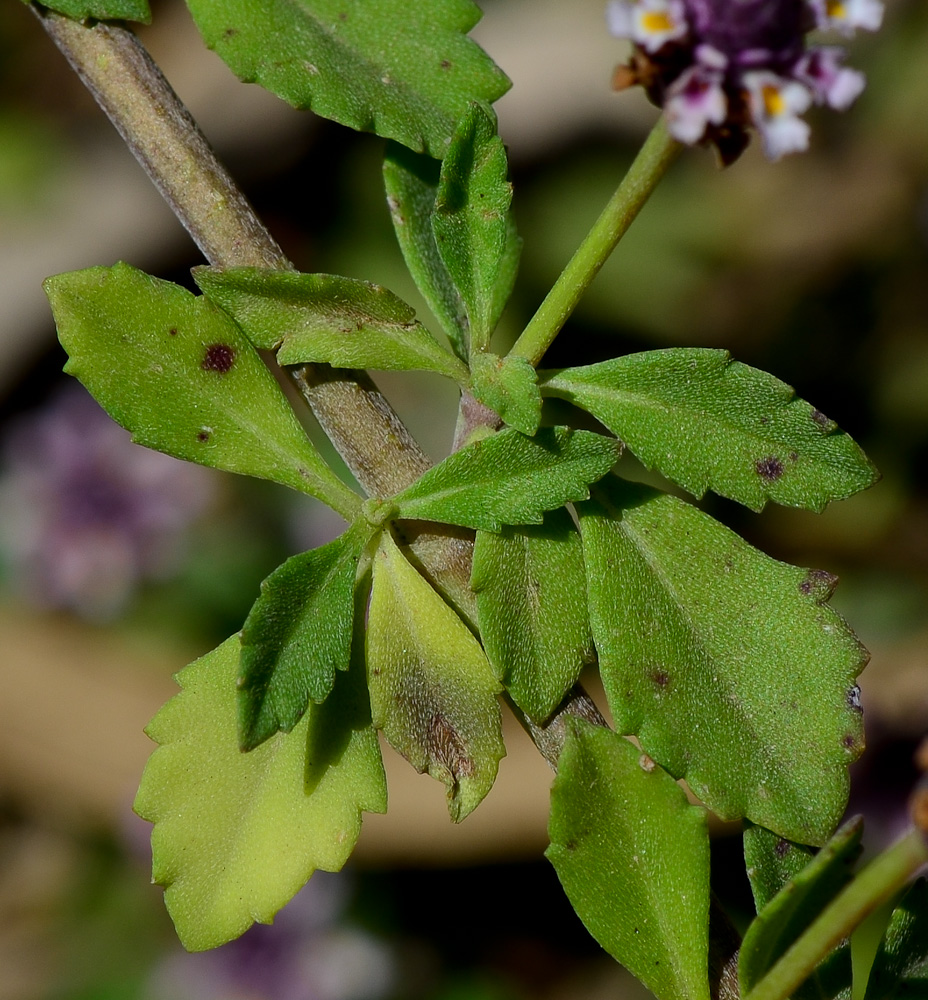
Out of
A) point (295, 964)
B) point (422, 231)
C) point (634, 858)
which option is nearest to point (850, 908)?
point (634, 858)

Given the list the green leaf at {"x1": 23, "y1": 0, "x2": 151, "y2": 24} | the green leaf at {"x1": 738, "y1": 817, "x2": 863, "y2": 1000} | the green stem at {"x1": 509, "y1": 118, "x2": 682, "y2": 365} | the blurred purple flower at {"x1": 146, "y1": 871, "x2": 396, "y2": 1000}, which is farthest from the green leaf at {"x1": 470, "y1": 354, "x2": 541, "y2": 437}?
the blurred purple flower at {"x1": 146, "y1": 871, "x2": 396, "y2": 1000}

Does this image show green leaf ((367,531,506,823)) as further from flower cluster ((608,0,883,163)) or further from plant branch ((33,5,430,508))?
flower cluster ((608,0,883,163))

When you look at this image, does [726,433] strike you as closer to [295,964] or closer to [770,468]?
[770,468]

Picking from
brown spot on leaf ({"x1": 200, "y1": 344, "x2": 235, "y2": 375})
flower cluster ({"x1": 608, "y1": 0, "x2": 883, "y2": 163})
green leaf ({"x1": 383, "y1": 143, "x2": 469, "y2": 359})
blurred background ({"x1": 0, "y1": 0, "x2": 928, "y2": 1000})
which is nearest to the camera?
flower cluster ({"x1": 608, "y1": 0, "x2": 883, "y2": 163})

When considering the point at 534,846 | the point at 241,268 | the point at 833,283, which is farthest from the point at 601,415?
the point at 833,283

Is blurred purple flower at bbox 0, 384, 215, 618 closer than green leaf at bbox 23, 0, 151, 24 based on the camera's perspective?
No

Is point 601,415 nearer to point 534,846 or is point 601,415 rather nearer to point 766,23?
point 766,23

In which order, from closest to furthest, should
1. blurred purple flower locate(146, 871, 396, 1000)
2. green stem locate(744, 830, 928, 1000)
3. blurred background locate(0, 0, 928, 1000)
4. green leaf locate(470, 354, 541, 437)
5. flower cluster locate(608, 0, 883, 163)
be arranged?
green stem locate(744, 830, 928, 1000)
flower cluster locate(608, 0, 883, 163)
green leaf locate(470, 354, 541, 437)
blurred purple flower locate(146, 871, 396, 1000)
blurred background locate(0, 0, 928, 1000)
